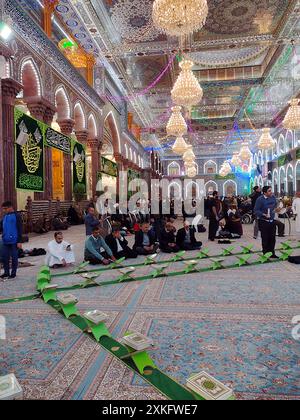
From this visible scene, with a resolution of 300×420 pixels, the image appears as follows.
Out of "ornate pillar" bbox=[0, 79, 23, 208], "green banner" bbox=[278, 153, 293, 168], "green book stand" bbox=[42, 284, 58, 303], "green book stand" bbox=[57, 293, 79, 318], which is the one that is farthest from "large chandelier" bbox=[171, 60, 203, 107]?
"green banner" bbox=[278, 153, 293, 168]

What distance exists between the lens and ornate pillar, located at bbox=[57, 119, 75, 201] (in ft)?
30.1

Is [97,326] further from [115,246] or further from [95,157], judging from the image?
[95,157]

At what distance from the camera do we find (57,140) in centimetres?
841

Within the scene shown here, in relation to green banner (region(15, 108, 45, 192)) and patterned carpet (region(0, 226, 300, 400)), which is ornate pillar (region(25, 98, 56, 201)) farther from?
patterned carpet (region(0, 226, 300, 400))

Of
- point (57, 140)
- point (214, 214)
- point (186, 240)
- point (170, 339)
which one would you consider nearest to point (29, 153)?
point (57, 140)

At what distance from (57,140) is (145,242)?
4.60 meters

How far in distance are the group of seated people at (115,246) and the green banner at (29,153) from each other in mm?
2541

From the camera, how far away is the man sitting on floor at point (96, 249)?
4375mm

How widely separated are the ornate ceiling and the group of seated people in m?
5.38

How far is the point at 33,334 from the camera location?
214 cm

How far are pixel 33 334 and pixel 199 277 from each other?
2.02 m

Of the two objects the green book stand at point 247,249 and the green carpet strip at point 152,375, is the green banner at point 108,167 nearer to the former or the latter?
the green book stand at point 247,249

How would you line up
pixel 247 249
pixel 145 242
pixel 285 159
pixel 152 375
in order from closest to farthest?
pixel 152 375 < pixel 247 249 < pixel 145 242 < pixel 285 159

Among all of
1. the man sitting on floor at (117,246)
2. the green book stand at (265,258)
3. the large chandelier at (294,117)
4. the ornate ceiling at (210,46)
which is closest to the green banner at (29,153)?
the man sitting on floor at (117,246)
